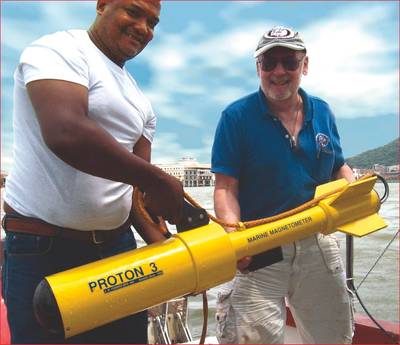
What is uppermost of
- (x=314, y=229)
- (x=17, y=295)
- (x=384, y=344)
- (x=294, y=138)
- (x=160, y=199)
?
(x=294, y=138)

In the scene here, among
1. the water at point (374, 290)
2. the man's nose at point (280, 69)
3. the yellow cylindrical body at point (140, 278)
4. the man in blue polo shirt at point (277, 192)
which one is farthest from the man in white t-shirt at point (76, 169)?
the water at point (374, 290)

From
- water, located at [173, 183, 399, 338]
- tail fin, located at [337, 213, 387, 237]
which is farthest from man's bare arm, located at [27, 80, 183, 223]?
water, located at [173, 183, 399, 338]

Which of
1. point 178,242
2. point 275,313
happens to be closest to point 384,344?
point 275,313

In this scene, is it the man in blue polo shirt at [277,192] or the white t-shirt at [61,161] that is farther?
the man in blue polo shirt at [277,192]

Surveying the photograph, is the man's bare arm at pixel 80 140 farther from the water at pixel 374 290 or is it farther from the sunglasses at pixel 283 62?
the water at pixel 374 290

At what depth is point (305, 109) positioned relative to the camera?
254cm

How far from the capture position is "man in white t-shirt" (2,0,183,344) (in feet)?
4.36

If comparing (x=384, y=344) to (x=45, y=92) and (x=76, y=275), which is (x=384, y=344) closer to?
(x=76, y=275)

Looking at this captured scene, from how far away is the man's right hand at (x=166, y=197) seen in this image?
137 cm

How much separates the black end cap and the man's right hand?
0.36m

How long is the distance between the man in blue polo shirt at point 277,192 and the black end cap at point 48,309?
1.15 m

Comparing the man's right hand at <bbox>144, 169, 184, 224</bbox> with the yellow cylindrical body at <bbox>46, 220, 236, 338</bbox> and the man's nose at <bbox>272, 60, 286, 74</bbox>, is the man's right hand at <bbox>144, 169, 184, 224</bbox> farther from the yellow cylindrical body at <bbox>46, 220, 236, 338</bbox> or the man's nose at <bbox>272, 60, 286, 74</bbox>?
the man's nose at <bbox>272, 60, 286, 74</bbox>

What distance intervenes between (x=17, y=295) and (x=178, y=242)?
0.54 m

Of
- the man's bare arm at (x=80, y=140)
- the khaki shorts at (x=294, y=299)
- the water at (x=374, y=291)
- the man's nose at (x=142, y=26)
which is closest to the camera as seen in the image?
the man's bare arm at (x=80, y=140)
